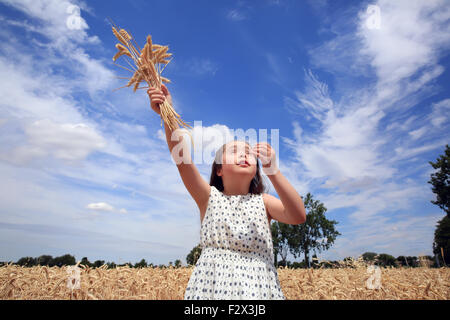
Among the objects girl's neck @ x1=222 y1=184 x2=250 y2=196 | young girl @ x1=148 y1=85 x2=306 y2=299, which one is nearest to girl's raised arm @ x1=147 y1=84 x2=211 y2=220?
young girl @ x1=148 y1=85 x2=306 y2=299

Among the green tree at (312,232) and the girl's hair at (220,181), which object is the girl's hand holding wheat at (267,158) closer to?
the girl's hair at (220,181)

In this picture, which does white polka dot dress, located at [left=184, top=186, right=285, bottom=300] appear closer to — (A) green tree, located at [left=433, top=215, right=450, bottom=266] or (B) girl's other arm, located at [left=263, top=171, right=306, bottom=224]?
(B) girl's other arm, located at [left=263, top=171, right=306, bottom=224]

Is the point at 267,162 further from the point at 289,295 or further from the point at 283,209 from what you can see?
the point at 289,295

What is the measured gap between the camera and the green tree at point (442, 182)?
29.9m

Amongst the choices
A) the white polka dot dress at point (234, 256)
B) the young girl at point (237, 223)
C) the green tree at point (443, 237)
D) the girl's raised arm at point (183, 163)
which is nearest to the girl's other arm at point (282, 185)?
the young girl at point (237, 223)

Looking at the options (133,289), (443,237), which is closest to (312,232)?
(443,237)

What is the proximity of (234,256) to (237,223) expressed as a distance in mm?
313

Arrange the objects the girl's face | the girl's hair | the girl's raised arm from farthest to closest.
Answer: the girl's hair < the girl's face < the girl's raised arm

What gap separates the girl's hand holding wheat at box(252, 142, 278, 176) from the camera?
273 centimetres

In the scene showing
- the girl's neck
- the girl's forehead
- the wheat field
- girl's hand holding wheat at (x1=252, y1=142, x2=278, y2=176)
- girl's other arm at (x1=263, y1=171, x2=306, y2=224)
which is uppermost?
the girl's forehead

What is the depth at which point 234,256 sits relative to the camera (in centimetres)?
270

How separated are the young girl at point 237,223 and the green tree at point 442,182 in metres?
34.5

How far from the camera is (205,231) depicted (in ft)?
9.54

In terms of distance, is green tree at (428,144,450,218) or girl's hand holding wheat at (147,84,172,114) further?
green tree at (428,144,450,218)
